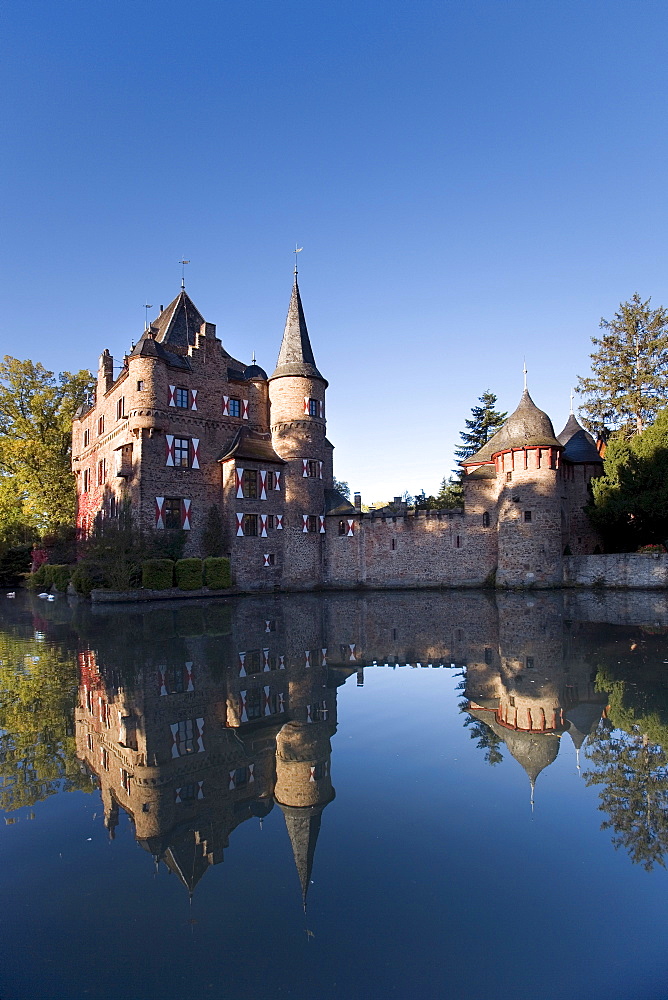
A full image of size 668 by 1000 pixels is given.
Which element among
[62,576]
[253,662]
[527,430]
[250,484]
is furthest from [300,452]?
[253,662]

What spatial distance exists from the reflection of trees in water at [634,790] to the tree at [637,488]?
69.5 ft

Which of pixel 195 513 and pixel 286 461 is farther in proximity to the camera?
pixel 286 461

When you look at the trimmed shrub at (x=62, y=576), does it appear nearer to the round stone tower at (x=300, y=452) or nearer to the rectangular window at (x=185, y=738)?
the round stone tower at (x=300, y=452)

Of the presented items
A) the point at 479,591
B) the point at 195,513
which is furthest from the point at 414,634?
the point at 195,513

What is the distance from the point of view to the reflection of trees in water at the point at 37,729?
4656mm

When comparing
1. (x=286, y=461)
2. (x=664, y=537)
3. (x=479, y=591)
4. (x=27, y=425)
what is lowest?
(x=479, y=591)

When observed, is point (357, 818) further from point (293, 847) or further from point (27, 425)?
point (27, 425)

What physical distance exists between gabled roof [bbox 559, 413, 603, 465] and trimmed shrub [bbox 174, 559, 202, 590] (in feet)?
59.1

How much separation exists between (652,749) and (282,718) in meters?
3.47

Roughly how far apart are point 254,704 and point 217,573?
18.2m

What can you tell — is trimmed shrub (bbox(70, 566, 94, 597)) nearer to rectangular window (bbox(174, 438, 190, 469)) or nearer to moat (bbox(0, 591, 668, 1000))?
rectangular window (bbox(174, 438, 190, 469))

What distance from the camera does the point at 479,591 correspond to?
82.3 feet

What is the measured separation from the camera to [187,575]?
23531 mm

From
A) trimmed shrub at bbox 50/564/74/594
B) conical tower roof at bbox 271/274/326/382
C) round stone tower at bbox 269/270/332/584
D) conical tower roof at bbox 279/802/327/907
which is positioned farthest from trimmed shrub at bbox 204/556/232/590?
conical tower roof at bbox 279/802/327/907
